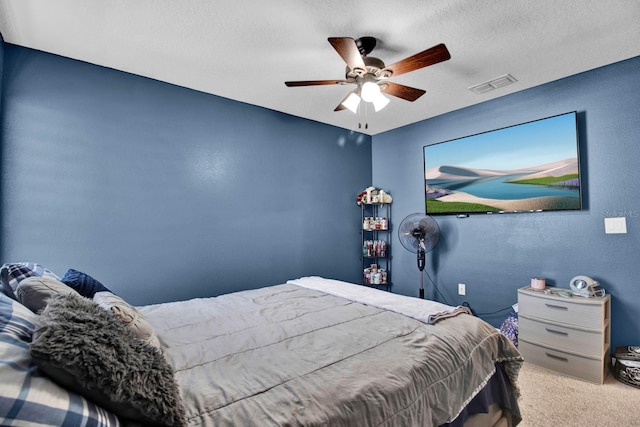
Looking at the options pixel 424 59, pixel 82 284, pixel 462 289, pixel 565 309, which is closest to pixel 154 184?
pixel 82 284

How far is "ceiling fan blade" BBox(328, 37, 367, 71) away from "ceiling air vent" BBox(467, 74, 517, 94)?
147 cm

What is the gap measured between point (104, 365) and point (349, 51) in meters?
1.78

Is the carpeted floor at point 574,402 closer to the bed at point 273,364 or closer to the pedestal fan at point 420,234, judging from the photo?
the bed at point 273,364

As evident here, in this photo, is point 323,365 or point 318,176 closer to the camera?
point 323,365

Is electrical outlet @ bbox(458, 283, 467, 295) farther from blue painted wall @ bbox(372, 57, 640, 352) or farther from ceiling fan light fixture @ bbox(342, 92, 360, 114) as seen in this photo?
ceiling fan light fixture @ bbox(342, 92, 360, 114)

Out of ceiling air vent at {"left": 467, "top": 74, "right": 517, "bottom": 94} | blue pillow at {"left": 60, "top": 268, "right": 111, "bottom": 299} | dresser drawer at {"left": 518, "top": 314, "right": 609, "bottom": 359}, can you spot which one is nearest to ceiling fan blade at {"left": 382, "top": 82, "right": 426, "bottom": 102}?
ceiling air vent at {"left": 467, "top": 74, "right": 517, "bottom": 94}

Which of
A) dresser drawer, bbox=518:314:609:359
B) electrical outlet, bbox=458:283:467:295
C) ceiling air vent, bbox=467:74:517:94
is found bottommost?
dresser drawer, bbox=518:314:609:359

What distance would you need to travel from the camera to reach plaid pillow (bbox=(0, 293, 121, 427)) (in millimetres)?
543

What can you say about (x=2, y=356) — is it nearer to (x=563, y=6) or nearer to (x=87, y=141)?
(x=87, y=141)

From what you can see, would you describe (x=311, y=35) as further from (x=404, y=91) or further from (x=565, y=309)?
(x=565, y=309)

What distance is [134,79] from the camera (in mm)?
2564

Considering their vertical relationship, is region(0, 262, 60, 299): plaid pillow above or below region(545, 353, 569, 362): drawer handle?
above

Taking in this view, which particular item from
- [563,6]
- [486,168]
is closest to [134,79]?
[563,6]

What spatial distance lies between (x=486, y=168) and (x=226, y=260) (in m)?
2.82
